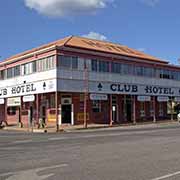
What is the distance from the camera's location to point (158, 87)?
170 feet

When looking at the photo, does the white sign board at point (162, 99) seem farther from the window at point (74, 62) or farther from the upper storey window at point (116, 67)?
the window at point (74, 62)

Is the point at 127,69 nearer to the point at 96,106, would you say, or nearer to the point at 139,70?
the point at 139,70

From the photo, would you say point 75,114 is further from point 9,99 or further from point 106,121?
point 9,99

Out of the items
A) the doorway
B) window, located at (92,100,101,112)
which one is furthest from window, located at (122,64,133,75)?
window, located at (92,100,101,112)

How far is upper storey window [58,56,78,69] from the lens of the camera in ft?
135

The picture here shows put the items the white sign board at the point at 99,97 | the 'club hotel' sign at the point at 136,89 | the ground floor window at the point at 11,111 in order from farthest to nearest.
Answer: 1. the ground floor window at the point at 11,111
2. the 'club hotel' sign at the point at 136,89
3. the white sign board at the point at 99,97

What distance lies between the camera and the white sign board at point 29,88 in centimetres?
4074

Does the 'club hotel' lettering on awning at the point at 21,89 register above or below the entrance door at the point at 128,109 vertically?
above

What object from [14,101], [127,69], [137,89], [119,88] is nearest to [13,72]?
[14,101]

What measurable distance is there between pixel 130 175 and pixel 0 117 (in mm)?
48185

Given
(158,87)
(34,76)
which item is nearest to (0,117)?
(34,76)

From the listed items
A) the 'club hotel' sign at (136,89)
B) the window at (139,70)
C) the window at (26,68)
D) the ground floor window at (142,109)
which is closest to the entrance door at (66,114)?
the 'club hotel' sign at (136,89)

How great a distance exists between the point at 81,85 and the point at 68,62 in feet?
9.22

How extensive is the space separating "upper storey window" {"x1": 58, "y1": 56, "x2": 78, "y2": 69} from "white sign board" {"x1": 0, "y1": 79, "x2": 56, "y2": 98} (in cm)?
216
